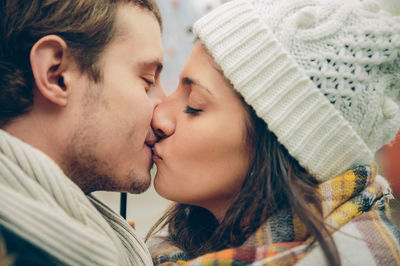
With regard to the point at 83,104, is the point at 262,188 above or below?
below

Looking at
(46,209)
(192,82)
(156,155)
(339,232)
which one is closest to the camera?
(46,209)

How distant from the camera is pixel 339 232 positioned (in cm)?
118

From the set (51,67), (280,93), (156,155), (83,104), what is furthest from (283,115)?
(51,67)

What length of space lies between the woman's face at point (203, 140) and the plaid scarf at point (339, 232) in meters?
0.25

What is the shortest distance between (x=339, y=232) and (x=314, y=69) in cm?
57

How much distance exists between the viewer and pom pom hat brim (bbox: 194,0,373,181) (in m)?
1.32

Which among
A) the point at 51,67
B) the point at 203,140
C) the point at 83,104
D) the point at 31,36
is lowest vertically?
the point at 203,140

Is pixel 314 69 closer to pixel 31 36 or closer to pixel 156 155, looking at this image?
pixel 156 155

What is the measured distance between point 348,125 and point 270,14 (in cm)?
51

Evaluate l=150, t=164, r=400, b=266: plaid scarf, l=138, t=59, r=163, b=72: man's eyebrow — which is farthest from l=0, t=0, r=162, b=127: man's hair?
l=150, t=164, r=400, b=266: plaid scarf

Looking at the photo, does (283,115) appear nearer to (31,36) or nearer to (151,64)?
(151,64)

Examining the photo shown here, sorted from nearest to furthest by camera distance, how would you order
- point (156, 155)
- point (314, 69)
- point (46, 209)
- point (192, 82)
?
point (46, 209), point (314, 69), point (192, 82), point (156, 155)

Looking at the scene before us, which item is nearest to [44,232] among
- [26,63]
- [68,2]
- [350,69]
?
[26,63]

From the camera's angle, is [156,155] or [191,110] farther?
[156,155]
